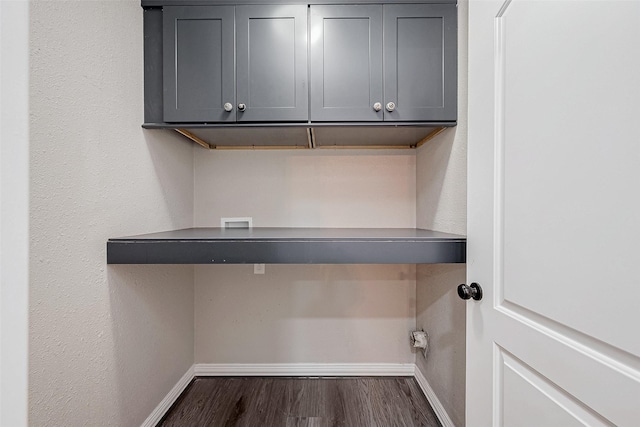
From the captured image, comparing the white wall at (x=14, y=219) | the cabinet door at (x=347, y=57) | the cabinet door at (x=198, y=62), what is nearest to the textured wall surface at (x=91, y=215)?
the white wall at (x=14, y=219)

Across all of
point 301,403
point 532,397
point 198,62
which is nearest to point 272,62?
point 198,62

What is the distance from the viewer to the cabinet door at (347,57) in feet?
3.89

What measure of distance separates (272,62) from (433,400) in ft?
6.09

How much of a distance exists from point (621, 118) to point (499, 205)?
353 mm

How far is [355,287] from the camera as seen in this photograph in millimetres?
1742

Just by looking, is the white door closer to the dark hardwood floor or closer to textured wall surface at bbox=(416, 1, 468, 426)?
textured wall surface at bbox=(416, 1, 468, 426)

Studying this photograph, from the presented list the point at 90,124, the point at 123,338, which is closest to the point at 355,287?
the point at 123,338

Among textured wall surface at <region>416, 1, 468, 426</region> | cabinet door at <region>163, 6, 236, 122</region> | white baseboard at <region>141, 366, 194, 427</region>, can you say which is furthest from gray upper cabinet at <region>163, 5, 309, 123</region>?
white baseboard at <region>141, 366, 194, 427</region>

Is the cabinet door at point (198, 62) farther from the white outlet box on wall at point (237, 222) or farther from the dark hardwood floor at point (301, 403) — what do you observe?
the dark hardwood floor at point (301, 403)

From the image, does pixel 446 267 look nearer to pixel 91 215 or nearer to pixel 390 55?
pixel 390 55

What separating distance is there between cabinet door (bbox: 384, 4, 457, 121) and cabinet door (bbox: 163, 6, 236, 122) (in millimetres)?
698

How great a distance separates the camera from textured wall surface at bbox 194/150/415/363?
1714 mm

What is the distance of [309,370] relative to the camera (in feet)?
5.63

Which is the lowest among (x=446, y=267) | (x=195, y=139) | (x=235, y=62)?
(x=446, y=267)
